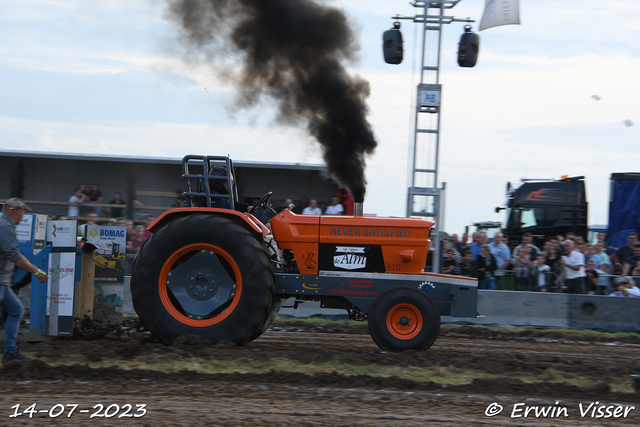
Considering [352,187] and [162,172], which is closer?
[352,187]

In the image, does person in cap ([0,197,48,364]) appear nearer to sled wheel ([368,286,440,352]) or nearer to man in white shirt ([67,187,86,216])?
sled wheel ([368,286,440,352])

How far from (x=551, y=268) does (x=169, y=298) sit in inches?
267

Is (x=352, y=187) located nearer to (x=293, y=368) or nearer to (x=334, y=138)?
(x=334, y=138)

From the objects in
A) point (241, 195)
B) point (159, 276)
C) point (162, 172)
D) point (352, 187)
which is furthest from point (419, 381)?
point (162, 172)

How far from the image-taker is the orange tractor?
5.86 m

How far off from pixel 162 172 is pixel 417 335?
7.89m

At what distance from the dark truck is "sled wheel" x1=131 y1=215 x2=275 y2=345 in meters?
10.4

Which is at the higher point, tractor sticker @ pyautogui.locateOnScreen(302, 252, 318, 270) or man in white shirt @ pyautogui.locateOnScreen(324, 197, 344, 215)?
man in white shirt @ pyautogui.locateOnScreen(324, 197, 344, 215)

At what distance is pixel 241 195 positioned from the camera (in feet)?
39.0

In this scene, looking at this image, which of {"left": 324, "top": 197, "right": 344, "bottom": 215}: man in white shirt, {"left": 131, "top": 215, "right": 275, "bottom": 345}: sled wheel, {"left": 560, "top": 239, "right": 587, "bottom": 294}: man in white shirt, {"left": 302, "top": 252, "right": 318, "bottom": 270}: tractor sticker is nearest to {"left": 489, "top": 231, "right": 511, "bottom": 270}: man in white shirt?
{"left": 560, "top": 239, "right": 587, "bottom": 294}: man in white shirt

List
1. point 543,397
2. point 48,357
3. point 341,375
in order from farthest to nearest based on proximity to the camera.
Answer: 1. point 48,357
2. point 341,375
3. point 543,397

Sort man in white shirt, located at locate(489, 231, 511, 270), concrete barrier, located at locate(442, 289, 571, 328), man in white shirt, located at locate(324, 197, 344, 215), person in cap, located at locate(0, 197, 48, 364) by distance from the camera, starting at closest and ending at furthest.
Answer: person in cap, located at locate(0, 197, 48, 364)
concrete barrier, located at locate(442, 289, 571, 328)
man in white shirt, located at locate(489, 231, 511, 270)
man in white shirt, located at locate(324, 197, 344, 215)

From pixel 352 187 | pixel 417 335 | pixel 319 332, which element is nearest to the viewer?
pixel 417 335

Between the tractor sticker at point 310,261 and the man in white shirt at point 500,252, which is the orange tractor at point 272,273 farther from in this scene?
the man in white shirt at point 500,252
